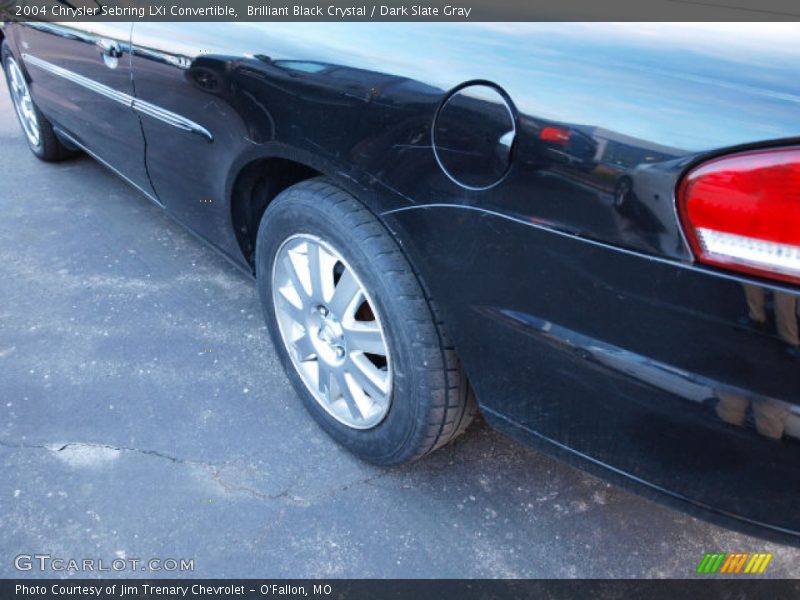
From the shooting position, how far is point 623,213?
1.11 meters

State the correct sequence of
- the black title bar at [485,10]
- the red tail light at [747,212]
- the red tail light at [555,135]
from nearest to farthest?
the red tail light at [747,212] < the red tail light at [555,135] < the black title bar at [485,10]

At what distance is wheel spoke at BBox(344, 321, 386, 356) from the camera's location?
5.67 feet

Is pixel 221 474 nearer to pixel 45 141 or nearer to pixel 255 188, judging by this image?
pixel 255 188

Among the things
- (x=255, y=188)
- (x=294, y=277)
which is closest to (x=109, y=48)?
(x=255, y=188)

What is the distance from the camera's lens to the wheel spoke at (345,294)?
1.75 meters

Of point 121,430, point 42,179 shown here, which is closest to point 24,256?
point 42,179

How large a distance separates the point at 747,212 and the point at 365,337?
1.04 m

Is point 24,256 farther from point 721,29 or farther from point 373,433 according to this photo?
point 721,29

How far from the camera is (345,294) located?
1790mm

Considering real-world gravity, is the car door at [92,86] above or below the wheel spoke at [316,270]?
above

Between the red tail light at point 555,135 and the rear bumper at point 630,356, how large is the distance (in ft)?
0.56

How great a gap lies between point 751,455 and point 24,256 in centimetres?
338

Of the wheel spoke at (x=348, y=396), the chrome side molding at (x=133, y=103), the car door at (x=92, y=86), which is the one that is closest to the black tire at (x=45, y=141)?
the car door at (x=92, y=86)

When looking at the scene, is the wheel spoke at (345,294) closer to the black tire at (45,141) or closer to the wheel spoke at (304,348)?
the wheel spoke at (304,348)
